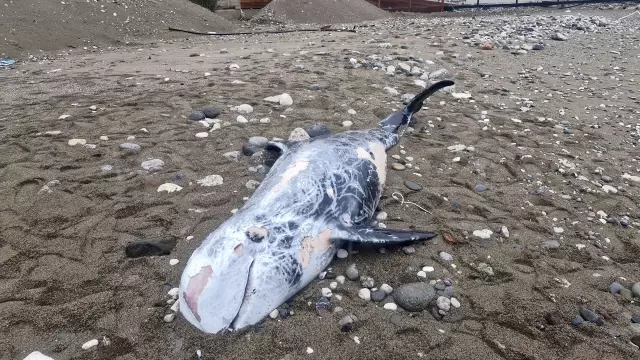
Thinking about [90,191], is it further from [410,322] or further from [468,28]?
[468,28]

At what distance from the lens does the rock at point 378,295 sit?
9.05 ft

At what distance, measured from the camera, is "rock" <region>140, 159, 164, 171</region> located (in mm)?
4001

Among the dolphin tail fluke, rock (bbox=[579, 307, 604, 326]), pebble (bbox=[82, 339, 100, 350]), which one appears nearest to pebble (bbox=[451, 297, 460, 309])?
rock (bbox=[579, 307, 604, 326])

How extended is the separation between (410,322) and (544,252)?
51.8 inches

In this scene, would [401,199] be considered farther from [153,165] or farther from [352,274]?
[153,165]

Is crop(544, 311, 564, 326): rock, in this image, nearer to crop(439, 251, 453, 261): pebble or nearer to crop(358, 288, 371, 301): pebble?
crop(439, 251, 453, 261): pebble

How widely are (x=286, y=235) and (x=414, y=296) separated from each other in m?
0.88

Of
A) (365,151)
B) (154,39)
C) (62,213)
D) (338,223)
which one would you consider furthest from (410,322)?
(154,39)

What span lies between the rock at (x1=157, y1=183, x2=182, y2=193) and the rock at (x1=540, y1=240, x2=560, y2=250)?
2964 millimetres

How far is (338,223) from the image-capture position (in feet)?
9.87

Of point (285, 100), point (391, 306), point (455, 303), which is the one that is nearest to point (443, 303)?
point (455, 303)

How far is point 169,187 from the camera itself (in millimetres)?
3762

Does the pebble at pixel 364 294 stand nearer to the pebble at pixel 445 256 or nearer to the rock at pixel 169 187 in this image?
the pebble at pixel 445 256

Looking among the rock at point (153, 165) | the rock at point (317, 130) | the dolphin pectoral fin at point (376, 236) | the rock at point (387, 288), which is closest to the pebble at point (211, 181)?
→ the rock at point (153, 165)
